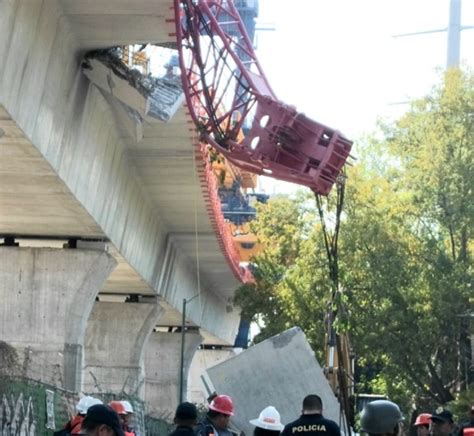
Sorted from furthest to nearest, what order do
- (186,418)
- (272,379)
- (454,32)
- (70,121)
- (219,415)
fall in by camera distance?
(454,32) → (70,121) → (272,379) → (219,415) → (186,418)

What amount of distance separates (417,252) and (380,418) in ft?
124

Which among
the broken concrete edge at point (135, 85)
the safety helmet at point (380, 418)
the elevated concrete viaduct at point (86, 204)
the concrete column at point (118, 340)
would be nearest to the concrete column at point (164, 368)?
the elevated concrete viaduct at point (86, 204)

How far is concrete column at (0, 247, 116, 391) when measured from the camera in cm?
2906

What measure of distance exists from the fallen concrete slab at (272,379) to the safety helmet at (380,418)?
37.1 ft

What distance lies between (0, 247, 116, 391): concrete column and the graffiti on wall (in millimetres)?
6926

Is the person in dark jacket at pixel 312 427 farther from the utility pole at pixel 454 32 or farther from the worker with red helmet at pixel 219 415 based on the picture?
the utility pole at pixel 454 32

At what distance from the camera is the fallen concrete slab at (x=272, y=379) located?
712 inches

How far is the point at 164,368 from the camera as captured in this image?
53.0m

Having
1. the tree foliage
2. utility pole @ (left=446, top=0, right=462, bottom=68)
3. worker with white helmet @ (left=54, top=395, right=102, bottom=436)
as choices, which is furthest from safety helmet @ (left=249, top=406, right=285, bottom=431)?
utility pole @ (left=446, top=0, right=462, bottom=68)

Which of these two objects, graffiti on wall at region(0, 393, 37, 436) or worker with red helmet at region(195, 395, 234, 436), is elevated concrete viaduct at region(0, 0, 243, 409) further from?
worker with red helmet at region(195, 395, 234, 436)

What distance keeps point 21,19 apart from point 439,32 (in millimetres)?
95064

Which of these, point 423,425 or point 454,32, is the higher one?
point 454,32

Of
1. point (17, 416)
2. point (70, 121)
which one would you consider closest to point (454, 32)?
point (70, 121)

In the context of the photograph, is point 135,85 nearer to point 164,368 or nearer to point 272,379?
point 272,379
